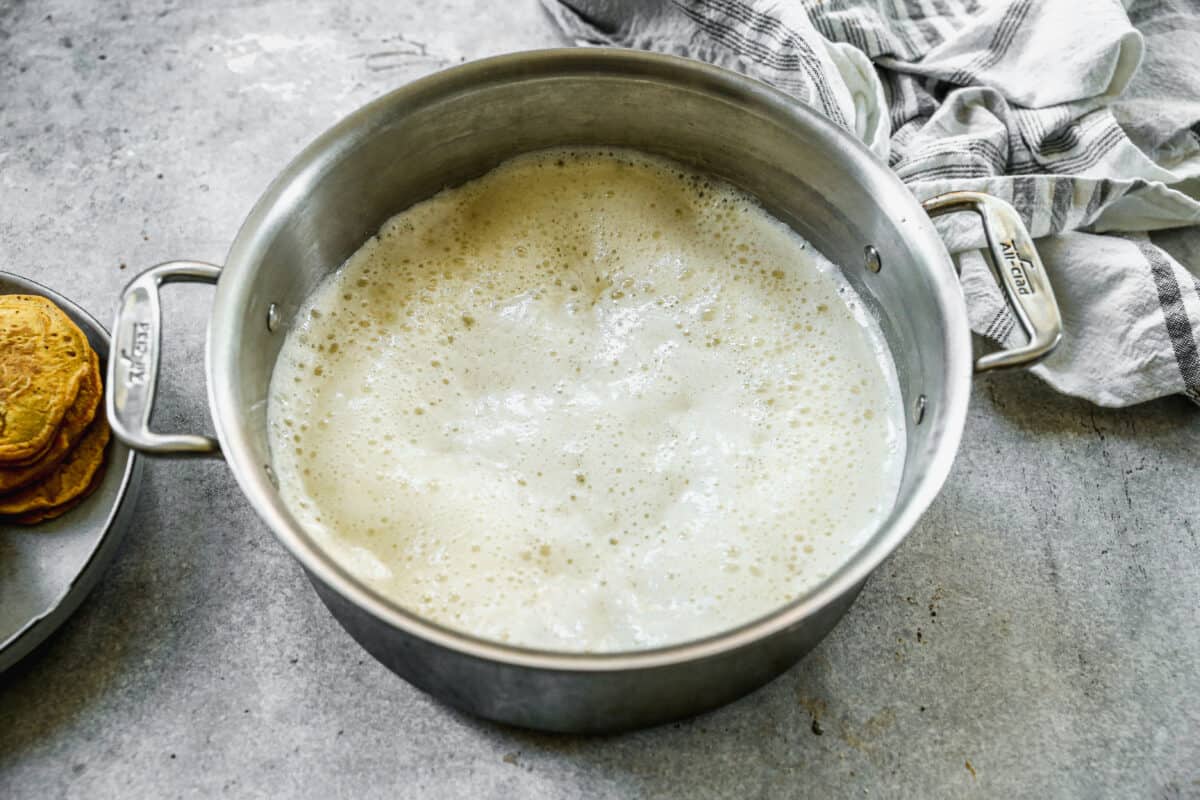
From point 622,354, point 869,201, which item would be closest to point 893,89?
point 869,201

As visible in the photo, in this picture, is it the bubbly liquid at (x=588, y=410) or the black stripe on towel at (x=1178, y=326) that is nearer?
the bubbly liquid at (x=588, y=410)

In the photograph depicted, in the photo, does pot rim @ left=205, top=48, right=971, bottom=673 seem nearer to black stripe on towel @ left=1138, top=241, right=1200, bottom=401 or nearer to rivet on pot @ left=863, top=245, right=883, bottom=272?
rivet on pot @ left=863, top=245, right=883, bottom=272

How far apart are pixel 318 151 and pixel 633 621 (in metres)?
0.48

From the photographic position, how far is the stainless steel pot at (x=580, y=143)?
69 centimetres

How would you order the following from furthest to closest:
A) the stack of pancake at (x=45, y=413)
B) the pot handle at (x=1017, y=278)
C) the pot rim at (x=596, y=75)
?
1. the stack of pancake at (x=45, y=413)
2. the pot handle at (x=1017, y=278)
3. the pot rim at (x=596, y=75)

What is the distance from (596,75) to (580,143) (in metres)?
0.10

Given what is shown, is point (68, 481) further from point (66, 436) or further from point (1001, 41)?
point (1001, 41)

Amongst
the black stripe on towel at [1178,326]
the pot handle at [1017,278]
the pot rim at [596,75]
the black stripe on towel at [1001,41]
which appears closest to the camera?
the pot rim at [596,75]

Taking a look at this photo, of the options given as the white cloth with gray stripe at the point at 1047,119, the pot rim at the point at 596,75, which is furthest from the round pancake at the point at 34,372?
the white cloth with gray stripe at the point at 1047,119

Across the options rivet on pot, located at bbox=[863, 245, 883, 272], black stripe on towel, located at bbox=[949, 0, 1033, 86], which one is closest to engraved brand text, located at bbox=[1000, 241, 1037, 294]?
rivet on pot, located at bbox=[863, 245, 883, 272]

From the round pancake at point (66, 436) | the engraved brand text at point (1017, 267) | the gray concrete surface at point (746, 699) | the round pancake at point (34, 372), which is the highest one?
the engraved brand text at point (1017, 267)

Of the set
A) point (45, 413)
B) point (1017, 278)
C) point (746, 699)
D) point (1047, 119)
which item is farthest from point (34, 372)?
point (1047, 119)

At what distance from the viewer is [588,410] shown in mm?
952

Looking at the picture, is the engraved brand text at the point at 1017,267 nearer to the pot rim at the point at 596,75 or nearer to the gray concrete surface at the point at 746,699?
the pot rim at the point at 596,75
